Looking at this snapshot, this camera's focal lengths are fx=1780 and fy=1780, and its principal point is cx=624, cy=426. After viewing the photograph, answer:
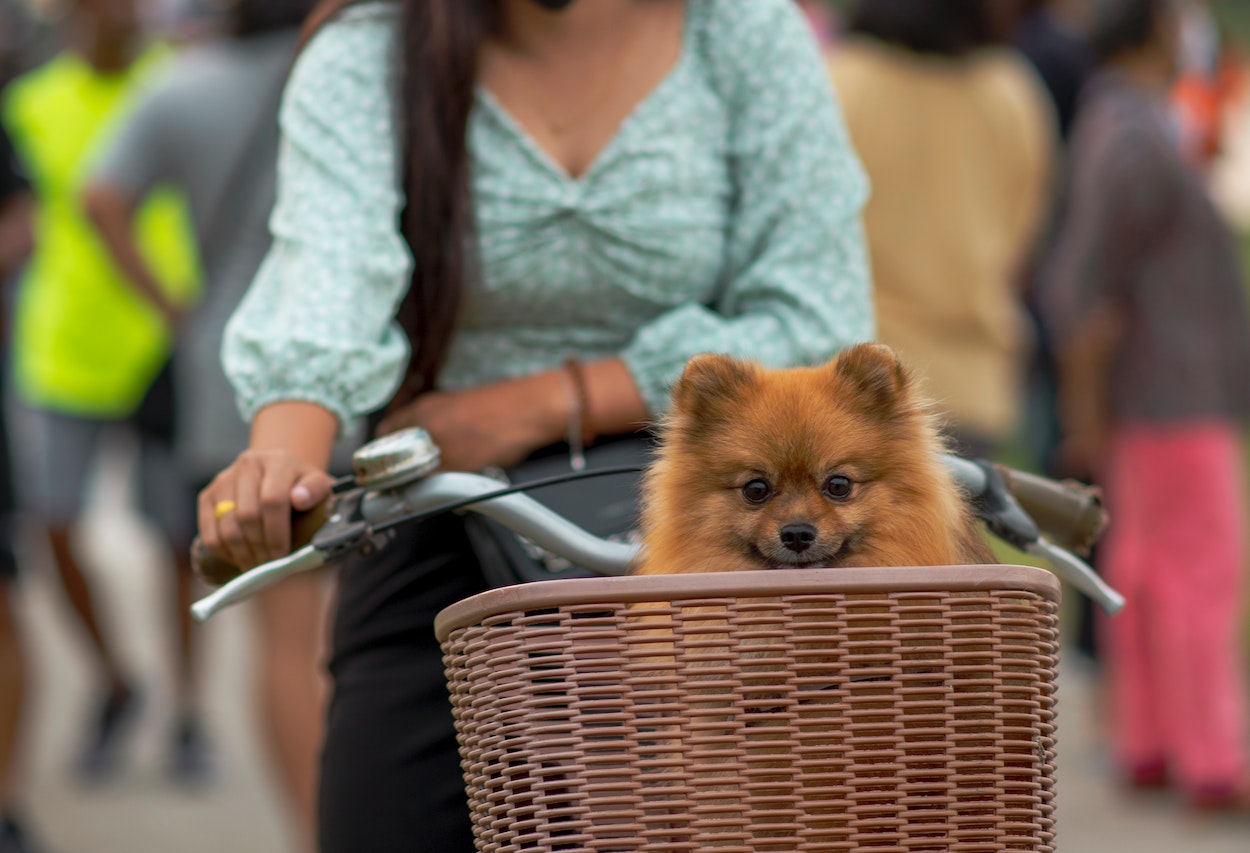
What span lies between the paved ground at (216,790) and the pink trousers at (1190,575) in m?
0.28

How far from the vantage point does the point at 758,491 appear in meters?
2.10

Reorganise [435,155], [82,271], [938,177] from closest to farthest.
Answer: [435,155] < [938,177] < [82,271]

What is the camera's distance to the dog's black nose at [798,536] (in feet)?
6.73

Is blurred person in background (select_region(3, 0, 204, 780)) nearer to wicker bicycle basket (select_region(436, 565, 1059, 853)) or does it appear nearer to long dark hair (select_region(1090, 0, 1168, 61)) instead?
long dark hair (select_region(1090, 0, 1168, 61))

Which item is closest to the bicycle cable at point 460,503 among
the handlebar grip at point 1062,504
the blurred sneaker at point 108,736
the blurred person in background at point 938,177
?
the handlebar grip at point 1062,504

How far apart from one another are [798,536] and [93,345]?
4.96m

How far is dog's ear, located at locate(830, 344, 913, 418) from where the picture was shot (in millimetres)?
2096

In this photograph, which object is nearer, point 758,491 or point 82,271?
point 758,491

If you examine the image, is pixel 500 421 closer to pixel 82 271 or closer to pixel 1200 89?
pixel 82 271

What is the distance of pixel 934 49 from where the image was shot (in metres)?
5.28

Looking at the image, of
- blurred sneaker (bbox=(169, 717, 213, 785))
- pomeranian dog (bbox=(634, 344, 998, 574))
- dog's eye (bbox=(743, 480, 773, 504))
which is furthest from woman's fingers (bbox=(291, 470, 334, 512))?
blurred sneaker (bbox=(169, 717, 213, 785))

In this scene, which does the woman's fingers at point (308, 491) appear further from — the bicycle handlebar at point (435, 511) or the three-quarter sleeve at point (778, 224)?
the three-quarter sleeve at point (778, 224)

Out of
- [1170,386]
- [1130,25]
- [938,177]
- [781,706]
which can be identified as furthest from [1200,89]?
[781,706]

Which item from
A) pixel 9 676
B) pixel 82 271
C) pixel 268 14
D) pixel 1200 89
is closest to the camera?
pixel 268 14
